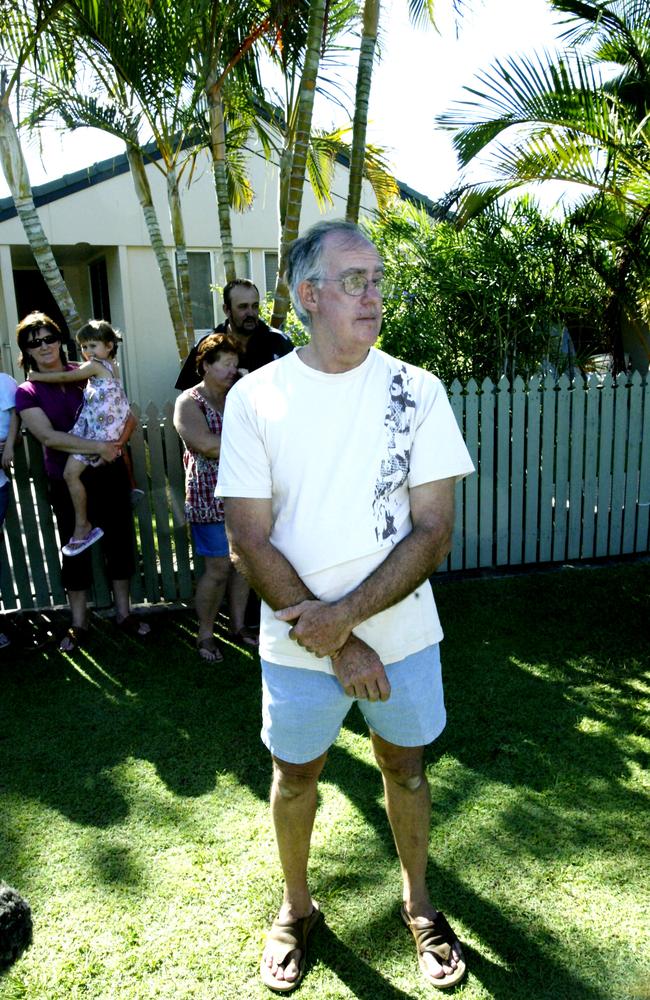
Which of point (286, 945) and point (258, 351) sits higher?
point (258, 351)

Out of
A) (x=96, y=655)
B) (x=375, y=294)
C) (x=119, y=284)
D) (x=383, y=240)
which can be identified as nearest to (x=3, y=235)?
(x=119, y=284)

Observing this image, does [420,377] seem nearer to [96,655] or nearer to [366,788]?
[366,788]

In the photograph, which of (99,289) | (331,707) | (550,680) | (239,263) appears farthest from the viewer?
(99,289)

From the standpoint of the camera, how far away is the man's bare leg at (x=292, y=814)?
2332 millimetres

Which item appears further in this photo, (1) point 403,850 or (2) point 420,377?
(1) point 403,850

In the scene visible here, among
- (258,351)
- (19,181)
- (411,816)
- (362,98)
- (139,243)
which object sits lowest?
(411,816)

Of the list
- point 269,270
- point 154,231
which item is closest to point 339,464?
point 154,231

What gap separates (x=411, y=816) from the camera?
2.38 m

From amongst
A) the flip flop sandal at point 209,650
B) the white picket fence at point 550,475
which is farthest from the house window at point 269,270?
the flip flop sandal at point 209,650

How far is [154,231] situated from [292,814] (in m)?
6.94

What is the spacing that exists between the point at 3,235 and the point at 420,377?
12.9m

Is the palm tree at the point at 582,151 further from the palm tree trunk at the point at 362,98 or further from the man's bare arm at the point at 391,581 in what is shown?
the man's bare arm at the point at 391,581

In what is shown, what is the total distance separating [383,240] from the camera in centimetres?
825

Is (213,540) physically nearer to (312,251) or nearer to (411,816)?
(411,816)
